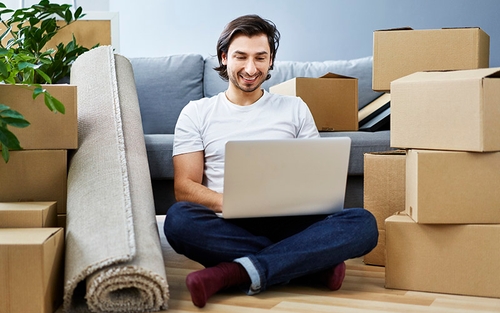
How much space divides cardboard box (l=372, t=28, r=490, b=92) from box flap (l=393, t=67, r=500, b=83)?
0.15 metres

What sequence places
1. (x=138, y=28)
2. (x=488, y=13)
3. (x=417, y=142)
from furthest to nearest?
(x=138, y=28), (x=488, y=13), (x=417, y=142)

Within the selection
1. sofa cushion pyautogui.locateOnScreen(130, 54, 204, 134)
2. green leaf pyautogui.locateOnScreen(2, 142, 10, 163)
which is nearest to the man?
green leaf pyautogui.locateOnScreen(2, 142, 10, 163)

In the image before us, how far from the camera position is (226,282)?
60.3 inches

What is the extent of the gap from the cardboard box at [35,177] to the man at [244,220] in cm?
32

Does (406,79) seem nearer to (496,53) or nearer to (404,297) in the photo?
(404,297)

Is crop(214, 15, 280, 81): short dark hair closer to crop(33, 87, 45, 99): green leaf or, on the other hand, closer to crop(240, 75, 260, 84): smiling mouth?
crop(240, 75, 260, 84): smiling mouth

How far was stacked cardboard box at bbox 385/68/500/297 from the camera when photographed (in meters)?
1.53

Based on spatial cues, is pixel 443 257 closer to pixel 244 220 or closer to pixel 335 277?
pixel 335 277

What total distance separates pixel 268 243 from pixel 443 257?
0.46 metres

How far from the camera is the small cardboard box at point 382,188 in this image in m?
1.87

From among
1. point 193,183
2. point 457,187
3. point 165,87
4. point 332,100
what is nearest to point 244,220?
point 193,183

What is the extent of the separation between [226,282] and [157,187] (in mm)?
799

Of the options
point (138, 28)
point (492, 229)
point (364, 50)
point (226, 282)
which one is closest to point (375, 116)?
point (364, 50)

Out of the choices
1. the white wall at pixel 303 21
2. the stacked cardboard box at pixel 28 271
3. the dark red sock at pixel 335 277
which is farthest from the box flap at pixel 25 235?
the white wall at pixel 303 21
